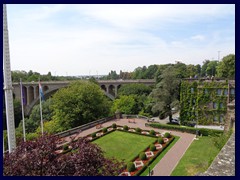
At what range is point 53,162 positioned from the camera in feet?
21.6

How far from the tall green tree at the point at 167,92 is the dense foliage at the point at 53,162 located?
2089 centimetres

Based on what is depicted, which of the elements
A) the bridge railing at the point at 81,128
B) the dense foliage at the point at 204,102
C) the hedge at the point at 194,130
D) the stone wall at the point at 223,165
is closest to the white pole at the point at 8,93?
the stone wall at the point at 223,165

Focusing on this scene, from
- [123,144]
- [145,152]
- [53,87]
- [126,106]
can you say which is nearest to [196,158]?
[145,152]

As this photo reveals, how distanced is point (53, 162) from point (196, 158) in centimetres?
1061

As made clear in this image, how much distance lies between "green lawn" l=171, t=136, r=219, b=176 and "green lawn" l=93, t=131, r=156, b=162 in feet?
11.2

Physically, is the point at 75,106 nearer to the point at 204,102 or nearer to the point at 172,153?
the point at 172,153

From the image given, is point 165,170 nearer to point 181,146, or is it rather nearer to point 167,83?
point 181,146

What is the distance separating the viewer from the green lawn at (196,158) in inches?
452

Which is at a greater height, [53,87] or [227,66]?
[227,66]

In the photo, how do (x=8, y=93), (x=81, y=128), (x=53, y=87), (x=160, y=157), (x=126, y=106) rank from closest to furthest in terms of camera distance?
1. (x=8, y=93)
2. (x=160, y=157)
3. (x=81, y=128)
4. (x=126, y=106)
5. (x=53, y=87)

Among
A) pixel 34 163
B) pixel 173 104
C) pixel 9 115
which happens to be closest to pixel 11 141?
pixel 9 115

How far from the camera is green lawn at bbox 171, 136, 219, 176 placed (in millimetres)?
11477

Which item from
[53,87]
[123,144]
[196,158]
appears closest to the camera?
[196,158]
